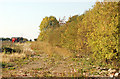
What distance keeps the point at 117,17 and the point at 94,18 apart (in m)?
2.01

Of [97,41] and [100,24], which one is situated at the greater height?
[100,24]

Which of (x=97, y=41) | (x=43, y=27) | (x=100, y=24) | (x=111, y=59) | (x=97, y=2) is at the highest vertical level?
(x=43, y=27)

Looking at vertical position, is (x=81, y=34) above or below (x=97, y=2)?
below

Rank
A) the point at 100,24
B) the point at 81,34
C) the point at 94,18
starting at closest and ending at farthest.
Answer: the point at 100,24 → the point at 94,18 → the point at 81,34

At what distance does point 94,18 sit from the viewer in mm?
11906

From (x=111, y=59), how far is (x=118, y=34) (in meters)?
1.80

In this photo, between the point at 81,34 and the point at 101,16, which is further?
the point at 81,34

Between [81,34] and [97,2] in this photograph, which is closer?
[97,2]

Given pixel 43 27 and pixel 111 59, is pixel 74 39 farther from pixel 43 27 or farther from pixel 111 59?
pixel 43 27

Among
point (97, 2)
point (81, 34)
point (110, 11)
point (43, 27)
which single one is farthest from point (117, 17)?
point (43, 27)

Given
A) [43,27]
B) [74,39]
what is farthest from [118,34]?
[43,27]

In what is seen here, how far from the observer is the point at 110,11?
10.6 meters

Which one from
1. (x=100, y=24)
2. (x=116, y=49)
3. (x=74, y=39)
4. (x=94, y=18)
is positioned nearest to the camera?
(x=116, y=49)

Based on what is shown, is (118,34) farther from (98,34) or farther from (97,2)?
(97,2)
